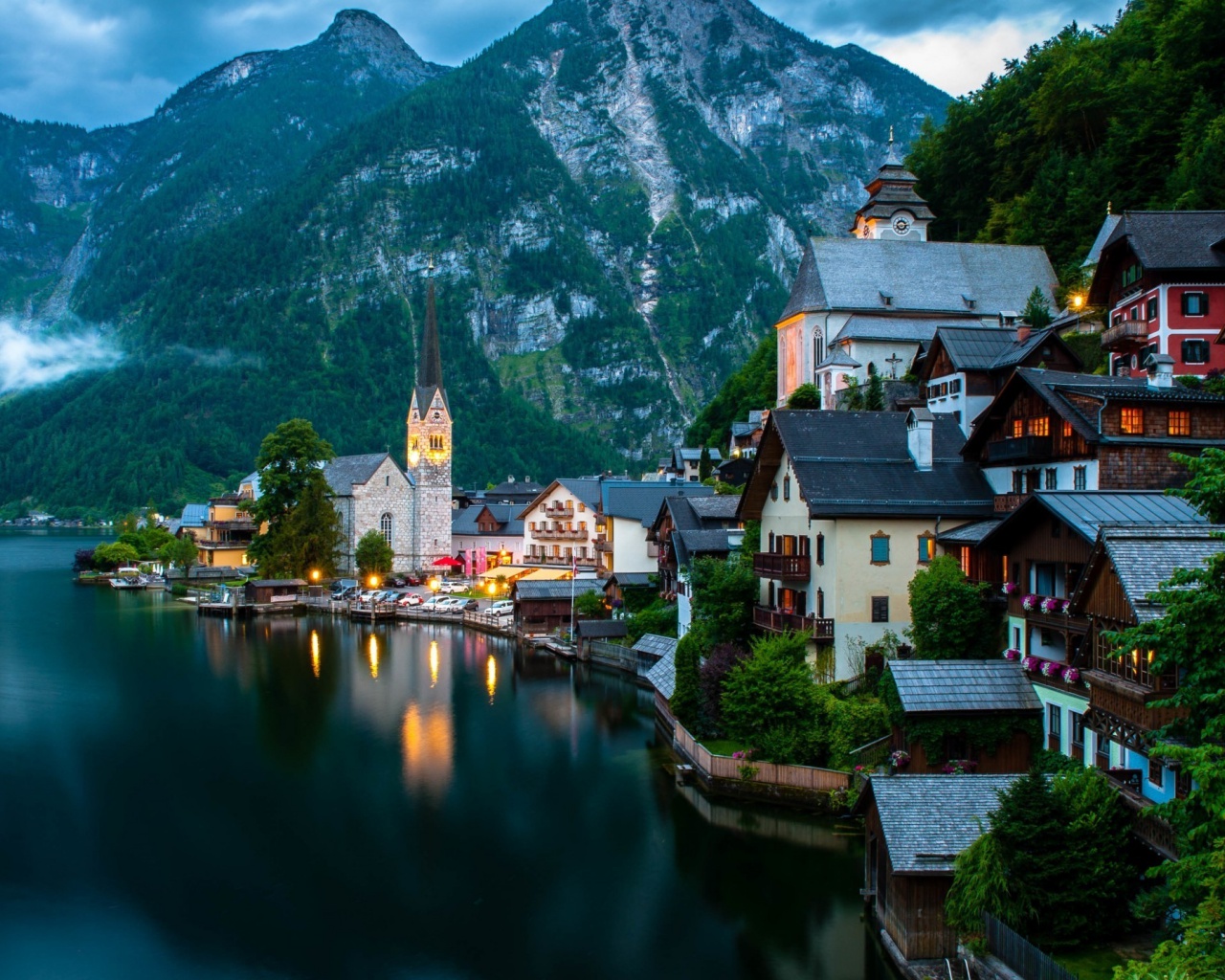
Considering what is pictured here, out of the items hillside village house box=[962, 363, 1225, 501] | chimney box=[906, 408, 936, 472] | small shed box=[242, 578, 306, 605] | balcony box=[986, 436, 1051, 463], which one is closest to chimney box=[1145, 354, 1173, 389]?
hillside village house box=[962, 363, 1225, 501]

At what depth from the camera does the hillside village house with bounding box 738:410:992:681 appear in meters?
31.5

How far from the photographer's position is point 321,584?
87375mm

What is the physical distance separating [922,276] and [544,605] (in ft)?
106

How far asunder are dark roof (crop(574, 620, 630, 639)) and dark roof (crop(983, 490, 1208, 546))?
106ft

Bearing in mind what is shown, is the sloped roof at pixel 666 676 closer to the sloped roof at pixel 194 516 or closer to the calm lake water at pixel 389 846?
the calm lake water at pixel 389 846

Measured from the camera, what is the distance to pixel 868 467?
32969 millimetres

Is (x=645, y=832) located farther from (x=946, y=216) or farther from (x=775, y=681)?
(x=946, y=216)

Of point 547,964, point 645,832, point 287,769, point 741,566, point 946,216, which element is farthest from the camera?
point 946,216

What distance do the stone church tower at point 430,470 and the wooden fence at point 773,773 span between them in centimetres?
7041

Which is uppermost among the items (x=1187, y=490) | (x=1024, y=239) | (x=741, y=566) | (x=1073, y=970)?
(x=1024, y=239)

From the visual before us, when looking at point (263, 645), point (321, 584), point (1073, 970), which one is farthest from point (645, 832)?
point (321, 584)

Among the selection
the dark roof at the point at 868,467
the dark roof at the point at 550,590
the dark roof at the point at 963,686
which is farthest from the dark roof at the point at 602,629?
the dark roof at the point at 963,686

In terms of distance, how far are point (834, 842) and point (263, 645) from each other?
4538cm

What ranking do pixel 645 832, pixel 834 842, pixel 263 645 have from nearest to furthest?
pixel 834 842
pixel 645 832
pixel 263 645
